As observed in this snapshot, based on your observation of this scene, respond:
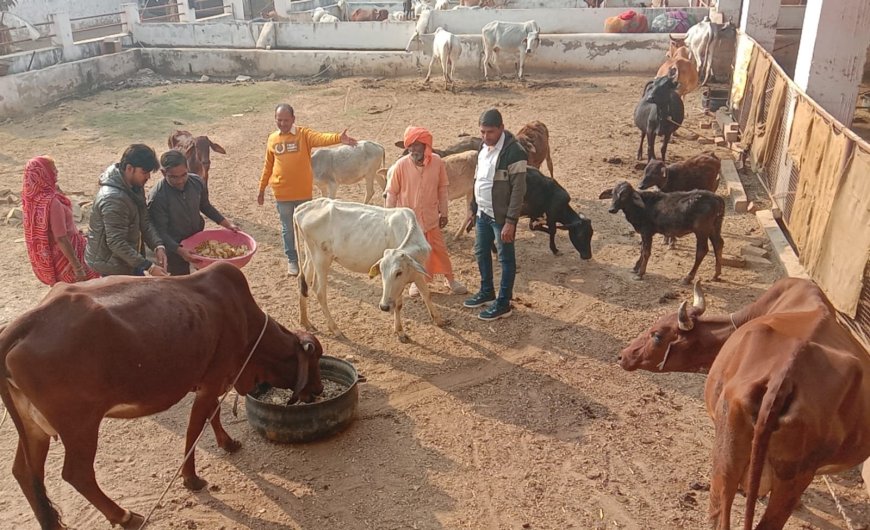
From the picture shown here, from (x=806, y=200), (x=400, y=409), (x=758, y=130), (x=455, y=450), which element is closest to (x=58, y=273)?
(x=400, y=409)

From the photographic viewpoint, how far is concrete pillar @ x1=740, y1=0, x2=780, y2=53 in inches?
604

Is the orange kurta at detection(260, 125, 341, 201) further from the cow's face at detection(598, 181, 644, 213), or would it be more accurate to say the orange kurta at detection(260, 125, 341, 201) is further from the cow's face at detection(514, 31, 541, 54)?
the cow's face at detection(514, 31, 541, 54)

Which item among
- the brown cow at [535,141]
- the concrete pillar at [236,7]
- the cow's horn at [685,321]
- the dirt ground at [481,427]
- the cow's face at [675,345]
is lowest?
the dirt ground at [481,427]

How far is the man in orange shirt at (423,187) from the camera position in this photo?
24.9 feet

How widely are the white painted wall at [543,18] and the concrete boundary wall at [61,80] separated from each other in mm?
10297

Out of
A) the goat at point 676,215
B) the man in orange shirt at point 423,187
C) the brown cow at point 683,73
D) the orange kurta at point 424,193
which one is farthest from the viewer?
the brown cow at point 683,73

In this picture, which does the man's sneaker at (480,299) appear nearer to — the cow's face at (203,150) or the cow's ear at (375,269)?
the cow's ear at (375,269)

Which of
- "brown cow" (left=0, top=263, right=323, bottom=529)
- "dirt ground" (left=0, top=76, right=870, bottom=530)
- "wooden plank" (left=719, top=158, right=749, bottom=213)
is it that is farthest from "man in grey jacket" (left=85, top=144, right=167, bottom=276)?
"wooden plank" (left=719, top=158, right=749, bottom=213)

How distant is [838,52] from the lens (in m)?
9.65

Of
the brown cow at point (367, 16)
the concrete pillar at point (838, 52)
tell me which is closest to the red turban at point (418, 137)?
the concrete pillar at point (838, 52)

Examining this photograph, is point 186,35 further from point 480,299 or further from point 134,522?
point 134,522

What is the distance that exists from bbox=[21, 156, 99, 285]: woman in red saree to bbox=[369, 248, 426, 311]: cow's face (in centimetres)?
268

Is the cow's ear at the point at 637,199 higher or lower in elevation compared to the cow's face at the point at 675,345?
higher

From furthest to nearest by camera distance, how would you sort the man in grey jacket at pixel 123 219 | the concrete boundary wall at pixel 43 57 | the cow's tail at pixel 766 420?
the concrete boundary wall at pixel 43 57
the man in grey jacket at pixel 123 219
the cow's tail at pixel 766 420
